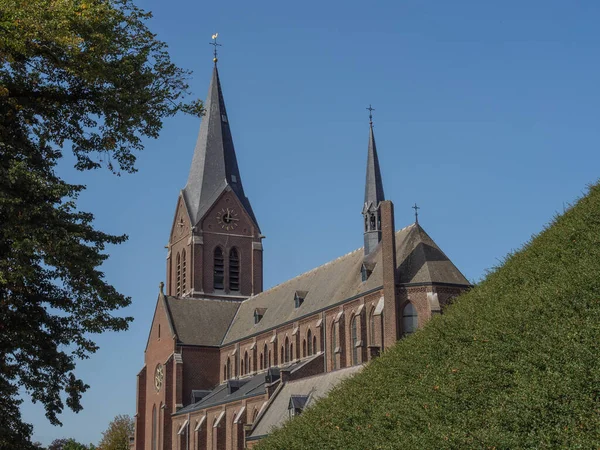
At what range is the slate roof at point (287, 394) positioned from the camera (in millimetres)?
46125

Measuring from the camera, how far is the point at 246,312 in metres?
69.5

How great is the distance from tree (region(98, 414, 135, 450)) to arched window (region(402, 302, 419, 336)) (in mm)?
45743

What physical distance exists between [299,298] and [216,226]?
1614cm

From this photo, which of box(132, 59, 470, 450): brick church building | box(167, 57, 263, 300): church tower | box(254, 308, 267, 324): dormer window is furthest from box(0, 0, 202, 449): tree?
box(167, 57, 263, 300): church tower

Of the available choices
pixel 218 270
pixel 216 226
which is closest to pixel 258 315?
pixel 218 270

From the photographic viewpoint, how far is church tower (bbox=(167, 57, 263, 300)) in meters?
72.7

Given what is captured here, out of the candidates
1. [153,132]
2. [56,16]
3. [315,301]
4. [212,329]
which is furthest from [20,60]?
[212,329]

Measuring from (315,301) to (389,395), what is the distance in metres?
36.2

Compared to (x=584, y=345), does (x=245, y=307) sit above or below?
above

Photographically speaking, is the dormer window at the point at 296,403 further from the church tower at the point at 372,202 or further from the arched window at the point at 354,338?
the church tower at the point at 372,202

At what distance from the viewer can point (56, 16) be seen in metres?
19.3

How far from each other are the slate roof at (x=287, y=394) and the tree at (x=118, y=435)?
38848 millimetres

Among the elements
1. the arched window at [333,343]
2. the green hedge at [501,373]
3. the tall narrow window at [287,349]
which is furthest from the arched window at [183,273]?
the green hedge at [501,373]

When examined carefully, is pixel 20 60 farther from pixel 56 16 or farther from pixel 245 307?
pixel 245 307
